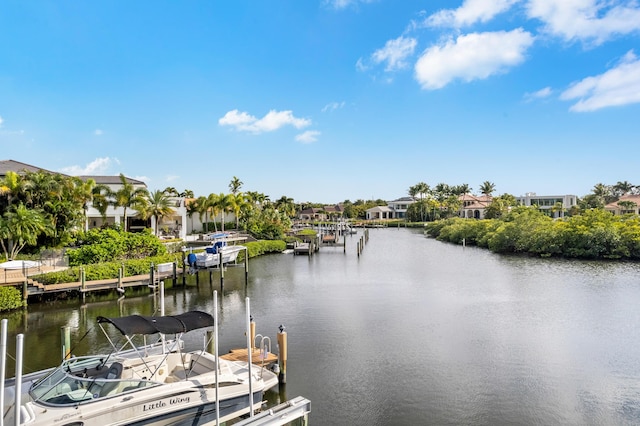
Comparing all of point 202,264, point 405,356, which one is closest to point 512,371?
point 405,356

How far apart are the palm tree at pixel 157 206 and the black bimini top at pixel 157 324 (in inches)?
1474

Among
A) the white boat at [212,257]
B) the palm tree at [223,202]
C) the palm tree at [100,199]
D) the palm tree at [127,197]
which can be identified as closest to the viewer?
the white boat at [212,257]

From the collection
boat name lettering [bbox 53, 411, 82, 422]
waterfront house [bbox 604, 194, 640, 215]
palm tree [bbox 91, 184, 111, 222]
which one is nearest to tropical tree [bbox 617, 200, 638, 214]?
waterfront house [bbox 604, 194, 640, 215]

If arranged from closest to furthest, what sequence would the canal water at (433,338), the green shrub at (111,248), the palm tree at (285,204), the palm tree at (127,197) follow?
the canal water at (433,338) < the green shrub at (111,248) < the palm tree at (127,197) < the palm tree at (285,204)

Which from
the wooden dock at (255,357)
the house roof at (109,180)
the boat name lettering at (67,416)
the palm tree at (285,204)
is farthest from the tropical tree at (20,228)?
the palm tree at (285,204)

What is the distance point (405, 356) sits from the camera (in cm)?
1684

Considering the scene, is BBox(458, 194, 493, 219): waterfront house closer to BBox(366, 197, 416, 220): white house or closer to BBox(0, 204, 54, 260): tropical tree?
BBox(366, 197, 416, 220): white house

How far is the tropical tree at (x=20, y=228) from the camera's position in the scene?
2962cm

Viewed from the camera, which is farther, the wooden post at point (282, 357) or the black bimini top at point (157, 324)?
the wooden post at point (282, 357)

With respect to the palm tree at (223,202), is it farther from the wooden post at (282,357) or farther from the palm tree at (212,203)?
the wooden post at (282,357)

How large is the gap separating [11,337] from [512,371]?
2015cm

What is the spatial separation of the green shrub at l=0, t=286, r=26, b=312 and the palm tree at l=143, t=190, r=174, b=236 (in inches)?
933

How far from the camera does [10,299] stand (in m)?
22.9

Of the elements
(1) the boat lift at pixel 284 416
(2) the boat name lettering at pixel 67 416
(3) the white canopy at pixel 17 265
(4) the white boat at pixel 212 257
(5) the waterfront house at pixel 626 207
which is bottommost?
(1) the boat lift at pixel 284 416
